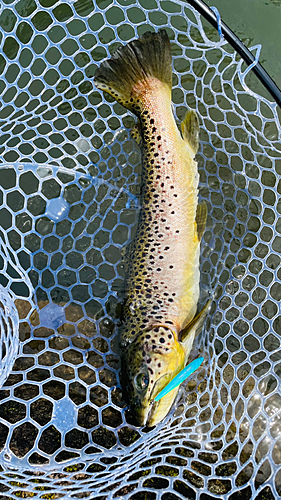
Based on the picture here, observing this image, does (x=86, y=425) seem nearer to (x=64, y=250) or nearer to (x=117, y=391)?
(x=117, y=391)

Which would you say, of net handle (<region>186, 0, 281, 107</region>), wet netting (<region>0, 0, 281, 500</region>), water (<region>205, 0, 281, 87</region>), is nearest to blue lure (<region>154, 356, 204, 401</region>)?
wet netting (<region>0, 0, 281, 500</region>)

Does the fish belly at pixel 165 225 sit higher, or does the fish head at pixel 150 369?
the fish belly at pixel 165 225

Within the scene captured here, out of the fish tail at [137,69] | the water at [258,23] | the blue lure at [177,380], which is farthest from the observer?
the water at [258,23]

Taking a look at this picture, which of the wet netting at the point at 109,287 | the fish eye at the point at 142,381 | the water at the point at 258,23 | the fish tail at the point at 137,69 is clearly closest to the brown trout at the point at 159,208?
the fish tail at the point at 137,69

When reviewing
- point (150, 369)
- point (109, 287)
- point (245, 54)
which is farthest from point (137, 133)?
point (150, 369)

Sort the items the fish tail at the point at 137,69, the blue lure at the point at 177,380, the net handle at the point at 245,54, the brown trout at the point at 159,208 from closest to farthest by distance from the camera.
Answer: the blue lure at the point at 177,380 → the net handle at the point at 245,54 → the brown trout at the point at 159,208 → the fish tail at the point at 137,69

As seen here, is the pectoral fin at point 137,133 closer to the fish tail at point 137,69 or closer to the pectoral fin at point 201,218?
the fish tail at point 137,69

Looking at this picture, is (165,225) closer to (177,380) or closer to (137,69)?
(177,380)

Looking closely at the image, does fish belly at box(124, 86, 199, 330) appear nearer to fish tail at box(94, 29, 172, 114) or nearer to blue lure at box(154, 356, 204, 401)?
fish tail at box(94, 29, 172, 114)
